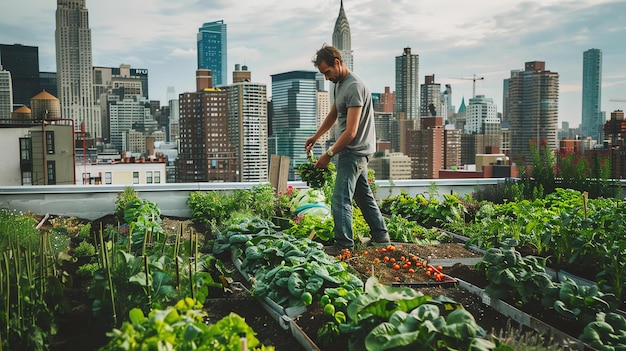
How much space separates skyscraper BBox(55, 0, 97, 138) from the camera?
191 feet

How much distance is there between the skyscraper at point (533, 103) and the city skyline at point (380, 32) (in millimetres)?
645

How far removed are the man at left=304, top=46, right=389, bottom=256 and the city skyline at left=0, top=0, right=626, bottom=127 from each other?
12.6 metres

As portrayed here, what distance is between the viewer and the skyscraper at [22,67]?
174 ft

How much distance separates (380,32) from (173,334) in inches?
1643

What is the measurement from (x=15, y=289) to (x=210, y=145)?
A: 104 feet

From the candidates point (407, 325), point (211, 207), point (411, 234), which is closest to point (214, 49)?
point (211, 207)

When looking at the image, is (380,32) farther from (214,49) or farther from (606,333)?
(606,333)

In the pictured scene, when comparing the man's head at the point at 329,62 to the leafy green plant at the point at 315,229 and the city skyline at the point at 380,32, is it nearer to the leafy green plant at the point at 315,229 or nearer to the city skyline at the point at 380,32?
the leafy green plant at the point at 315,229

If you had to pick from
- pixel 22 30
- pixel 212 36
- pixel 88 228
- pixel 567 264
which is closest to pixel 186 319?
pixel 567 264

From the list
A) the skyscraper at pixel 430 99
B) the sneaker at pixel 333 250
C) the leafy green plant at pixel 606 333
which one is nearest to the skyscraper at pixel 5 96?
the skyscraper at pixel 430 99

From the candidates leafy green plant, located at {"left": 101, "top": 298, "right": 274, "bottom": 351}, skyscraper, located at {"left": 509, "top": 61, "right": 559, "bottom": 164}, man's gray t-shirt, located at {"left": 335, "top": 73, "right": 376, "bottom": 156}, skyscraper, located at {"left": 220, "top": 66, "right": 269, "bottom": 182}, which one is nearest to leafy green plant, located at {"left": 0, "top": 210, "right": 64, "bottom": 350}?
leafy green plant, located at {"left": 101, "top": 298, "right": 274, "bottom": 351}

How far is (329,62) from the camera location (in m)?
4.13

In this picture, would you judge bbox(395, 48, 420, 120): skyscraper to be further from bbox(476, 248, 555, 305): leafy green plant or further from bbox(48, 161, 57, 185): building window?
bbox(476, 248, 555, 305): leafy green plant

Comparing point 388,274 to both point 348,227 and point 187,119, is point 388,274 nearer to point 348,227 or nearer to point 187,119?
point 348,227
